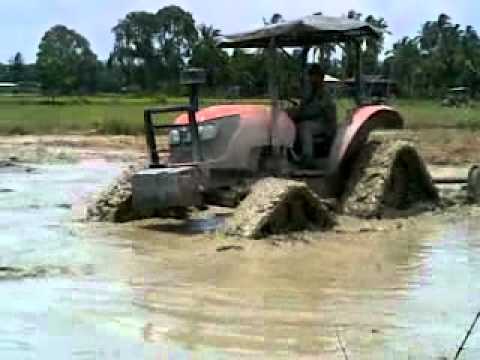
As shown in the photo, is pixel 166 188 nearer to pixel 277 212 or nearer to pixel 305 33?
pixel 277 212

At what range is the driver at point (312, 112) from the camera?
12914 millimetres

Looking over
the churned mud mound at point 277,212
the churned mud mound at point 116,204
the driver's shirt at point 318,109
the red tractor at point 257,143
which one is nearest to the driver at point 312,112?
the driver's shirt at point 318,109

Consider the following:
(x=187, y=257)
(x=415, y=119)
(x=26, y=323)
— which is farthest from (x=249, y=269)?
(x=415, y=119)

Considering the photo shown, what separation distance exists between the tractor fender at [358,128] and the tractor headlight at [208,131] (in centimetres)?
146

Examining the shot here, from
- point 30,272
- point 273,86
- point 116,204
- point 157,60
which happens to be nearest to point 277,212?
point 273,86

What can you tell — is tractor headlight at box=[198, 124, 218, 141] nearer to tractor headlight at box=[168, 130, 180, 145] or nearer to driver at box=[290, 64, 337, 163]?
tractor headlight at box=[168, 130, 180, 145]

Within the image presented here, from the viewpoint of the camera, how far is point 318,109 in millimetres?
12969

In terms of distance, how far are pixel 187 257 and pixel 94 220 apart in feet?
9.29

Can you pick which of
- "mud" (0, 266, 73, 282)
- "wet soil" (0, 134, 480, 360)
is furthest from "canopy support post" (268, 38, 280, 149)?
"mud" (0, 266, 73, 282)

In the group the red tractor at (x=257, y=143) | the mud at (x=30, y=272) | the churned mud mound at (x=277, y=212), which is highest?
the red tractor at (x=257, y=143)

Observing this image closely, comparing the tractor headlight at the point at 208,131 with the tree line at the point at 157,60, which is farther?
the tree line at the point at 157,60

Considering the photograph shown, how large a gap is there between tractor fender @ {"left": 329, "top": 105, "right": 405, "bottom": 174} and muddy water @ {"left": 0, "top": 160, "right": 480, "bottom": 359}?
1264 millimetres

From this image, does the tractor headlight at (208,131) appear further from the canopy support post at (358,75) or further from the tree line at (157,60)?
the tree line at (157,60)

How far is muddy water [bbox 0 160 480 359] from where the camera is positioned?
7.11 m
